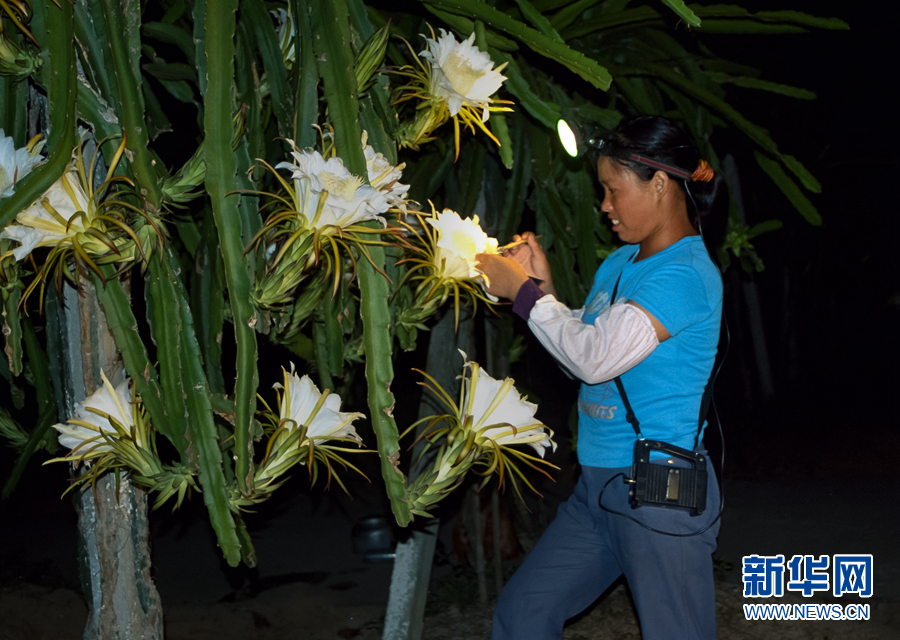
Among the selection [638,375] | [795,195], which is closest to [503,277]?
[638,375]

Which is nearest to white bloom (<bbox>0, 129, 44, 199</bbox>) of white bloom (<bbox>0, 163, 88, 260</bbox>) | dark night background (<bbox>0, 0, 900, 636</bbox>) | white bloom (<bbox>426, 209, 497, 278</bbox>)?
white bloom (<bbox>0, 163, 88, 260</bbox>)

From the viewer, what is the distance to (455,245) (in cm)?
107

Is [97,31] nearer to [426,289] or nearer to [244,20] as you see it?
[244,20]

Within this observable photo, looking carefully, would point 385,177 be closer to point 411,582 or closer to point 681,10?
point 681,10

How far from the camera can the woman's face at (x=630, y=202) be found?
1.23m

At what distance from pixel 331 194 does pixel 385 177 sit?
12 centimetres

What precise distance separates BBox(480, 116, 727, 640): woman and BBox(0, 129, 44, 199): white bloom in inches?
23.0

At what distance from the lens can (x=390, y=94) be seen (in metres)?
1.14

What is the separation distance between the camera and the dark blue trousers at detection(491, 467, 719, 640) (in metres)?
1.15

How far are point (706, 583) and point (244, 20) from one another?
1042 mm

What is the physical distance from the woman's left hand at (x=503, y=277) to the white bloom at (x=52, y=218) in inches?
21.9

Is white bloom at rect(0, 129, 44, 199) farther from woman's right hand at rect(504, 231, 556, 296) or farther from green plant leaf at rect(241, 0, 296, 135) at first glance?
woman's right hand at rect(504, 231, 556, 296)

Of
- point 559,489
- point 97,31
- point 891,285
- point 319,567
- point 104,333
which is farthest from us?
point 891,285

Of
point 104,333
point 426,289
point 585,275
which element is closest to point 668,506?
point 426,289
